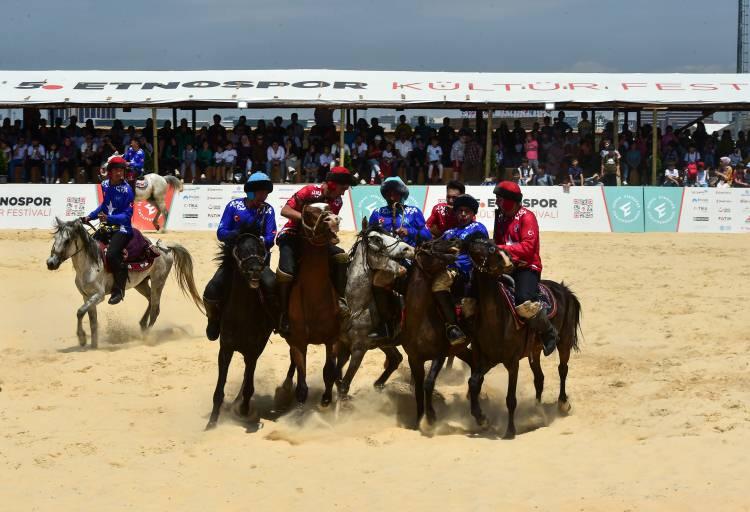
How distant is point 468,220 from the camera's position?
29.4 feet

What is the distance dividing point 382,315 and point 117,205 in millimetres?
4740

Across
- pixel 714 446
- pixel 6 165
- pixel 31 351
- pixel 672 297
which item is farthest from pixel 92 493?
pixel 6 165

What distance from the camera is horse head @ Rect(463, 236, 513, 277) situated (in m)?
8.13

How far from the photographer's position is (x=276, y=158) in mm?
25562

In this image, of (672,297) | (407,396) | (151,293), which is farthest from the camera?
(672,297)

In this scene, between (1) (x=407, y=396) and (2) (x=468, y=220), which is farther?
(1) (x=407, y=396)

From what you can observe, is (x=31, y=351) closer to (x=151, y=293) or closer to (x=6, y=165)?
(x=151, y=293)

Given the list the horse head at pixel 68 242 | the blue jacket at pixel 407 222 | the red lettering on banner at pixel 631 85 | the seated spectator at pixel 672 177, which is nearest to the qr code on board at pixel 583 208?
the seated spectator at pixel 672 177

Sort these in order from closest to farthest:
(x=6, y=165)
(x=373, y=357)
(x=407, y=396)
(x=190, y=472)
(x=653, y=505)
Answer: (x=653, y=505) < (x=190, y=472) < (x=407, y=396) < (x=373, y=357) < (x=6, y=165)

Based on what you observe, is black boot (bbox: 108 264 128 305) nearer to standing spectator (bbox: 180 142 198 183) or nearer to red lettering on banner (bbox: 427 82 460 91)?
standing spectator (bbox: 180 142 198 183)

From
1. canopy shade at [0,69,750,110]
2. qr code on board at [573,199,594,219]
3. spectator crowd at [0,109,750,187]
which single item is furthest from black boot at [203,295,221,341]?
canopy shade at [0,69,750,110]

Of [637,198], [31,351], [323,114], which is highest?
[323,114]

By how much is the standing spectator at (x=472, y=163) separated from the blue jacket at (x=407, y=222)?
1602 centimetres

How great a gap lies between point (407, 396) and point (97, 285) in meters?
4.80
